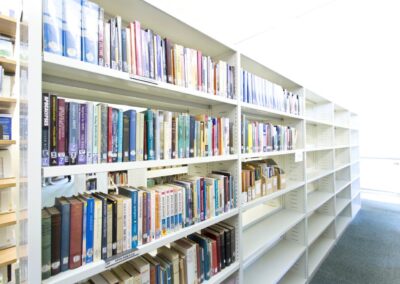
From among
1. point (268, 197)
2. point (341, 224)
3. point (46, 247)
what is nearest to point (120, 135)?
point (46, 247)

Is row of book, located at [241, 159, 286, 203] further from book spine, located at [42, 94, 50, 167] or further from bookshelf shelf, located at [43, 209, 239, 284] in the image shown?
book spine, located at [42, 94, 50, 167]

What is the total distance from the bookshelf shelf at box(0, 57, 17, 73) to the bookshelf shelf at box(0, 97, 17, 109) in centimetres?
31

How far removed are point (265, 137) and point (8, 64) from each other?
81.5 inches

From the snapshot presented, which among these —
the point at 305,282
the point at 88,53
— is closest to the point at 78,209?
the point at 88,53

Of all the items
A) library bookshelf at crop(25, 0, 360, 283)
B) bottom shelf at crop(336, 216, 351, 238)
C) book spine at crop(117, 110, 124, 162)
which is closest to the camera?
library bookshelf at crop(25, 0, 360, 283)

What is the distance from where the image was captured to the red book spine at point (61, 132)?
2.27ft

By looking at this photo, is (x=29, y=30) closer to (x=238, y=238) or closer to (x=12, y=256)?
(x=238, y=238)

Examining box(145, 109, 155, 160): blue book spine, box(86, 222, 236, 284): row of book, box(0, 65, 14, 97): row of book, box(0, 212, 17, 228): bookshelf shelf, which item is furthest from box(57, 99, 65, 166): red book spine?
box(0, 65, 14, 97): row of book

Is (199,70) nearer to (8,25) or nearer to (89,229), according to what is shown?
(89,229)

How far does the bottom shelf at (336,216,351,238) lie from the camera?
321 centimetres

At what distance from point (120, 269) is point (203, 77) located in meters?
1.08

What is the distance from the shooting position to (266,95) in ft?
5.69

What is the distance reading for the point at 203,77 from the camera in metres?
1.20

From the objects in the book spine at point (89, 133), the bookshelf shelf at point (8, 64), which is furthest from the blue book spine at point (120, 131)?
the bookshelf shelf at point (8, 64)
